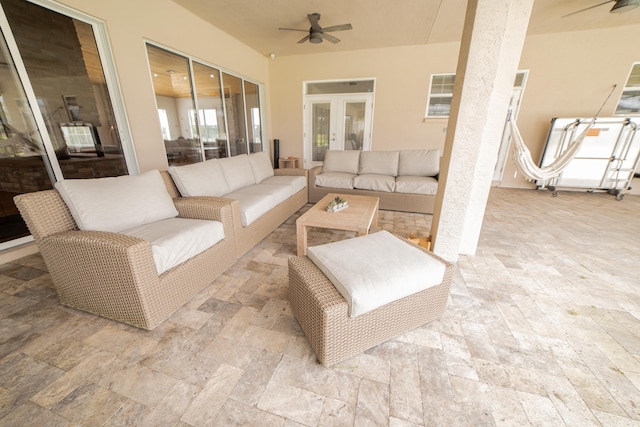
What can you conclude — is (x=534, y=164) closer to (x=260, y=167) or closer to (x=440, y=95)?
(x=440, y=95)

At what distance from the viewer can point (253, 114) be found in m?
5.64

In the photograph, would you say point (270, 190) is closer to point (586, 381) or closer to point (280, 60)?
point (586, 381)

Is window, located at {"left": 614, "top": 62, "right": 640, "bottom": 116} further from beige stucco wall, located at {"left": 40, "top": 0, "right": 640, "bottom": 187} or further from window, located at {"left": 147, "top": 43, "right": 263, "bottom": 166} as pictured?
window, located at {"left": 147, "top": 43, "right": 263, "bottom": 166}

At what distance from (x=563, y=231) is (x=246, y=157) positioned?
4096mm

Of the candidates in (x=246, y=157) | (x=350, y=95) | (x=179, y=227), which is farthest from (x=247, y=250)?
(x=350, y=95)

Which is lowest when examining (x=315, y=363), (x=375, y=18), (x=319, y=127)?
(x=315, y=363)

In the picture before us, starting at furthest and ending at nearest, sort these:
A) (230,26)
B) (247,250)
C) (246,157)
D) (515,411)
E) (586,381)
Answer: (230,26), (246,157), (247,250), (586,381), (515,411)

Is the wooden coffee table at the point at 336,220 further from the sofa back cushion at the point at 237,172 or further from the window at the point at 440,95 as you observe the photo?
the window at the point at 440,95

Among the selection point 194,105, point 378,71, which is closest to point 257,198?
point 194,105

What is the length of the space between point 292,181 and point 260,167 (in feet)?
1.78

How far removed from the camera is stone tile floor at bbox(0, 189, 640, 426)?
3.26ft

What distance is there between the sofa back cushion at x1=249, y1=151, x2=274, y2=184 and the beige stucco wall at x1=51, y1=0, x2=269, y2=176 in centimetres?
122

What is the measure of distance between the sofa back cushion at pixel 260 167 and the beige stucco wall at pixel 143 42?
3.99ft

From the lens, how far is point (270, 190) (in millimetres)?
2848
